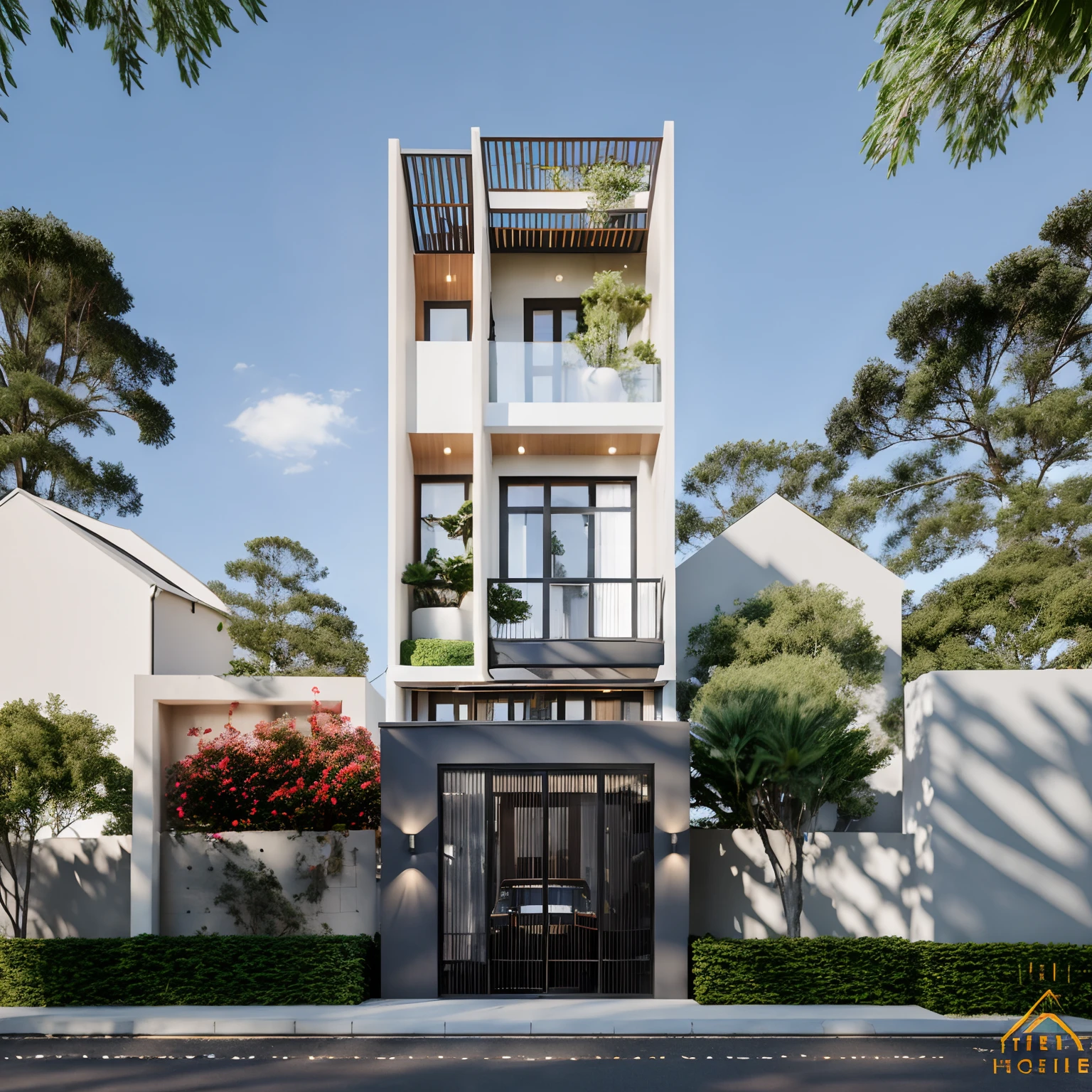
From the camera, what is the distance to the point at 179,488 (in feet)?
92.7

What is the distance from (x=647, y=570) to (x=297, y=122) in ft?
43.6

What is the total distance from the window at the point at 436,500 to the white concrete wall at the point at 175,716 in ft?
10.3

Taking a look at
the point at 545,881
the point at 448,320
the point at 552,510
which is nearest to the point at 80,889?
the point at 545,881

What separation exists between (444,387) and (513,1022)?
9.93 metres

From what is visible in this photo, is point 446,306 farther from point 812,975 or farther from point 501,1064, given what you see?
point 501,1064

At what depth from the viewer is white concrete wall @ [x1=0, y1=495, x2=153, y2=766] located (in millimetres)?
18094

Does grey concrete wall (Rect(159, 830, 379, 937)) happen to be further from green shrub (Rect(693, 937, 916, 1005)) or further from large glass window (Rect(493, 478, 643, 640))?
large glass window (Rect(493, 478, 643, 640))

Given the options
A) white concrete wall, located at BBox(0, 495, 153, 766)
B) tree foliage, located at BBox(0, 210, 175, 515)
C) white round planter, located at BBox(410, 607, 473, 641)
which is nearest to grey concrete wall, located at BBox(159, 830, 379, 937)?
white round planter, located at BBox(410, 607, 473, 641)

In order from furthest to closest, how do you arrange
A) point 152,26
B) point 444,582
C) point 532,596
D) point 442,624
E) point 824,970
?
1. point 444,582
2. point 442,624
3. point 532,596
4. point 824,970
5. point 152,26

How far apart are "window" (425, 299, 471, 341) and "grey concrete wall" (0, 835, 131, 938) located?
10052 millimetres

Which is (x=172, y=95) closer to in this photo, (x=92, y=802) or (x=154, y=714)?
(x=154, y=714)

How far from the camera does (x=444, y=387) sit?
633 inches

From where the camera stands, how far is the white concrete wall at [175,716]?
12.0 meters

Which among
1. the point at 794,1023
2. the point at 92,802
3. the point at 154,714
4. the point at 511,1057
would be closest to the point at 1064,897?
the point at 794,1023
